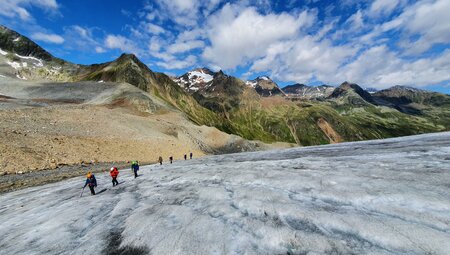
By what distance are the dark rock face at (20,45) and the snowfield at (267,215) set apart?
164882mm

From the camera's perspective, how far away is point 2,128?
4284cm

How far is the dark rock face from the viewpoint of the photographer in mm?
153000

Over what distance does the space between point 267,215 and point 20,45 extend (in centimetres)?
18973

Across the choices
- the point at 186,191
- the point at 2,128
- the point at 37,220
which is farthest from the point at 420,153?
the point at 2,128

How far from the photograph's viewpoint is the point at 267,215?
13422 millimetres

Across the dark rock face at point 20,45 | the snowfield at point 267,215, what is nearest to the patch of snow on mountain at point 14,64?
the dark rock face at point 20,45

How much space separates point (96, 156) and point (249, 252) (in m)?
45.2

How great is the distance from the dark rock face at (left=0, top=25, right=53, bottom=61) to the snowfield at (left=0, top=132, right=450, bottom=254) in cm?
16488

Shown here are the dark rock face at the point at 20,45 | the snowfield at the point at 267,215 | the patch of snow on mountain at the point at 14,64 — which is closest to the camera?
the snowfield at the point at 267,215

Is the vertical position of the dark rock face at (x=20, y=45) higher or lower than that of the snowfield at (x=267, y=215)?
higher

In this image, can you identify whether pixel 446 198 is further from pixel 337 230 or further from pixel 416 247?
pixel 337 230

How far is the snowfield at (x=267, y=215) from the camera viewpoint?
10758 millimetres

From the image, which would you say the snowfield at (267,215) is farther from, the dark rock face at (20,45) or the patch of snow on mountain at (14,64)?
the dark rock face at (20,45)

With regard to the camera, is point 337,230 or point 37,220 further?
point 37,220
